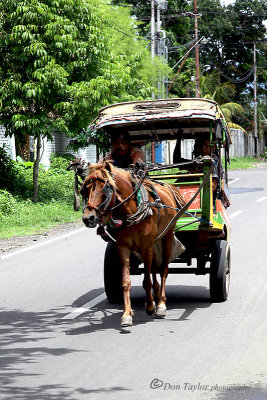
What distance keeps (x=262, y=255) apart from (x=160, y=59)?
2306cm

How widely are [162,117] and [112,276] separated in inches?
82.3

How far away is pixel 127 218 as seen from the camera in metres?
7.73

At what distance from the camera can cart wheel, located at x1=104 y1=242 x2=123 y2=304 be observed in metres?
8.96

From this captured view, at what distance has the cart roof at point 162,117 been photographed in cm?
898

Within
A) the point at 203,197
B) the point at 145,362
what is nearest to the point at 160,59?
the point at 203,197

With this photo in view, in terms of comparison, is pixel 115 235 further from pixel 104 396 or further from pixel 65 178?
pixel 65 178

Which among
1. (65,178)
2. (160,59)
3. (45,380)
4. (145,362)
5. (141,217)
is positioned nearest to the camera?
(45,380)

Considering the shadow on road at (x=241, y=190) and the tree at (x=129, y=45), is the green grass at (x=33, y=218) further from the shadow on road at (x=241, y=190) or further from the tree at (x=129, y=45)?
the tree at (x=129, y=45)

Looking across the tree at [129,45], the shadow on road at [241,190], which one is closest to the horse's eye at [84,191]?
the shadow on road at [241,190]

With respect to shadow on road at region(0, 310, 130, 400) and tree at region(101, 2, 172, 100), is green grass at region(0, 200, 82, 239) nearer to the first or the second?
Result: shadow on road at region(0, 310, 130, 400)

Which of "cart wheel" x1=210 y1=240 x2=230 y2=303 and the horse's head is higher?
the horse's head

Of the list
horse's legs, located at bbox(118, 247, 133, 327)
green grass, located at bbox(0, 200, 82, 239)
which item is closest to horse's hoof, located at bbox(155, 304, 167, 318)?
horse's legs, located at bbox(118, 247, 133, 327)

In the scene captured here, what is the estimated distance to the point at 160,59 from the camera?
113 ft

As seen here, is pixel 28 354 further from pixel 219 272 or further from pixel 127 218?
pixel 219 272
